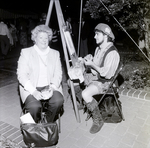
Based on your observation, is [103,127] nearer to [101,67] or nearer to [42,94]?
[101,67]

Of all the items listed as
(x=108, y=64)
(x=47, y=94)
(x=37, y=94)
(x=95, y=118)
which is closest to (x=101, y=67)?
(x=108, y=64)

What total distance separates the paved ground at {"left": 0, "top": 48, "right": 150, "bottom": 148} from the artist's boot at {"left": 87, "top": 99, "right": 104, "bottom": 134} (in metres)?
0.08

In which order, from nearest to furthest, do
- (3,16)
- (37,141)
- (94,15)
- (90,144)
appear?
(37,141) → (90,144) → (94,15) → (3,16)

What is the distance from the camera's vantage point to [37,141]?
2.79m

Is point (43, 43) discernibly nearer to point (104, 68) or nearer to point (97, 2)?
point (104, 68)

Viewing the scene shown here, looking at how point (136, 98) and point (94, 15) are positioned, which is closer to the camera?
point (136, 98)

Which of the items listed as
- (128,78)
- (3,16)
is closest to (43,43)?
(128,78)

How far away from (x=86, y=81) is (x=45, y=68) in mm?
936

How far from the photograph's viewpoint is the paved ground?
3.10 metres

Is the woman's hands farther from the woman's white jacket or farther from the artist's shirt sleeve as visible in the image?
the artist's shirt sleeve

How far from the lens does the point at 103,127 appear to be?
353cm

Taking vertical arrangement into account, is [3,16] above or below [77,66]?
above

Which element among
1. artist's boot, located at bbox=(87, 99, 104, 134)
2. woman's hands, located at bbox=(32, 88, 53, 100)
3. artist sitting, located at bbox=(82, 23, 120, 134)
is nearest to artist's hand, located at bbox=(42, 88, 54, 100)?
woman's hands, located at bbox=(32, 88, 53, 100)

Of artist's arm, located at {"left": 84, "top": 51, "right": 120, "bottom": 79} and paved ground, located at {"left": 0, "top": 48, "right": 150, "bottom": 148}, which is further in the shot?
artist's arm, located at {"left": 84, "top": 51, "right": 120, "bottom": 79}
